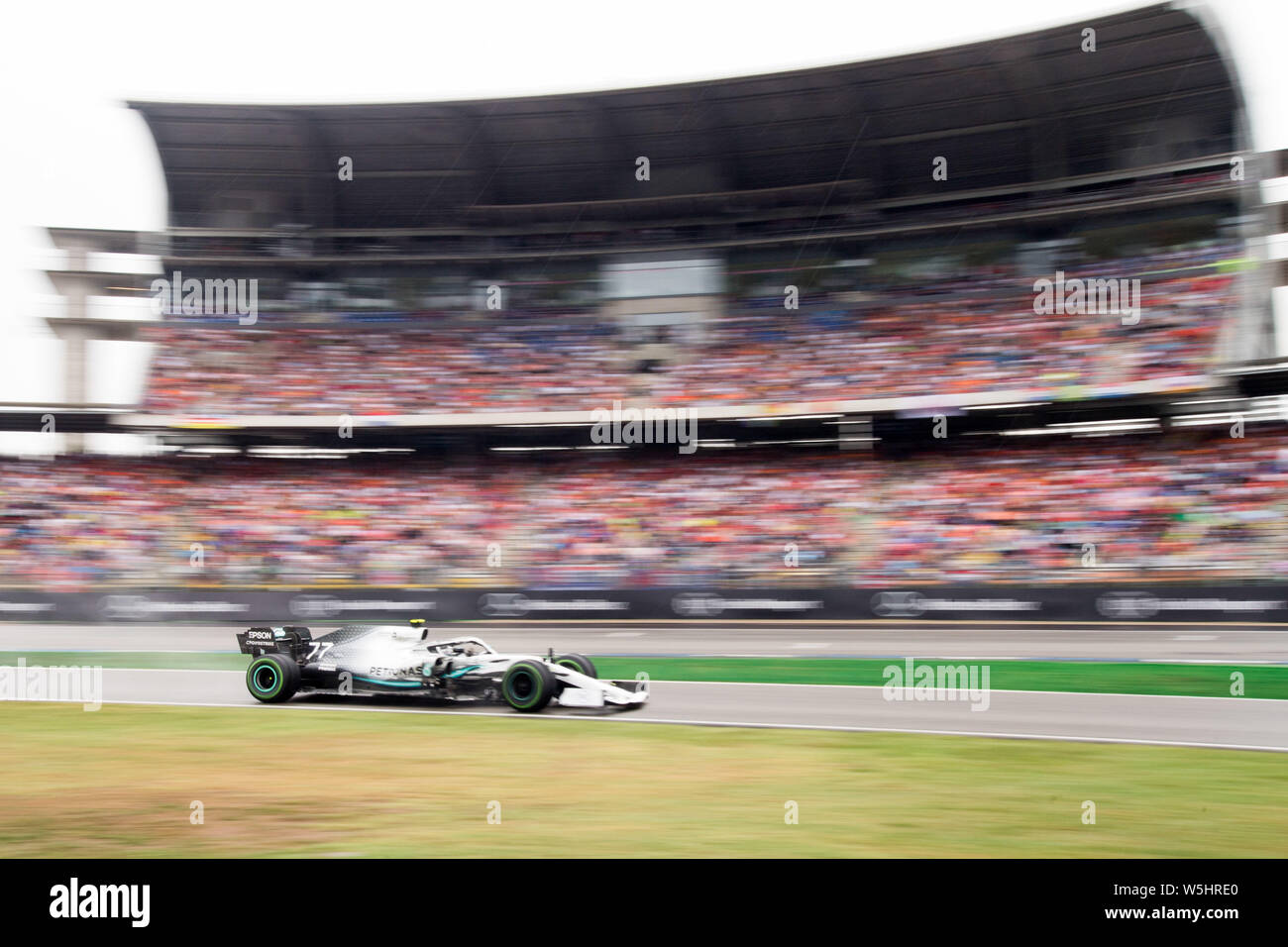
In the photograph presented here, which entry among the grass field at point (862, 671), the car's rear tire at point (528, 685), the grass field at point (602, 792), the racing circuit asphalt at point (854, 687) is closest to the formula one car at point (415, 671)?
the car's rear tire at point (528, 685)

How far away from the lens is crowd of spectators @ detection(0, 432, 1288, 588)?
19.6m

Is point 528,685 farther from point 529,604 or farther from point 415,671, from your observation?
point 529,604

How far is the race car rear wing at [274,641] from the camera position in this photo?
12188mm

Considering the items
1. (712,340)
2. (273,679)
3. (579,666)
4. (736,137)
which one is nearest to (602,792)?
(579,666)

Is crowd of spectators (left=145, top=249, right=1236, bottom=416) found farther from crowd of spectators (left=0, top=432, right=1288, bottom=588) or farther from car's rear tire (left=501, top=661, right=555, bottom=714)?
car's rear tire (left=501, top=661, right=555, bottom=714)

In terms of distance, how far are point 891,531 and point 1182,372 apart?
253 inches

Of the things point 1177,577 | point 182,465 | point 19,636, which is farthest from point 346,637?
point 182,465

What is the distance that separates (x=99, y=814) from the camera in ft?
23.4

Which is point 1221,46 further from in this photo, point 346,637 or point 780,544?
point 346,637

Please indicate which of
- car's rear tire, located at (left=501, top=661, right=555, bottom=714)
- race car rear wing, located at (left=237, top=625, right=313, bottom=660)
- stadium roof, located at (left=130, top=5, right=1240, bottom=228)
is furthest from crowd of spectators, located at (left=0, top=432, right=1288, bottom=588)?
car's rear tire, located at (left=501, top=661, right=555, bottom=714)

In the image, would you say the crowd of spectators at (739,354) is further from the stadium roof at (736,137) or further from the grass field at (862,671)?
the grass field at (862,671)

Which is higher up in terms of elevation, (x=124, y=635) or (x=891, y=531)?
(x=891, y=531)
